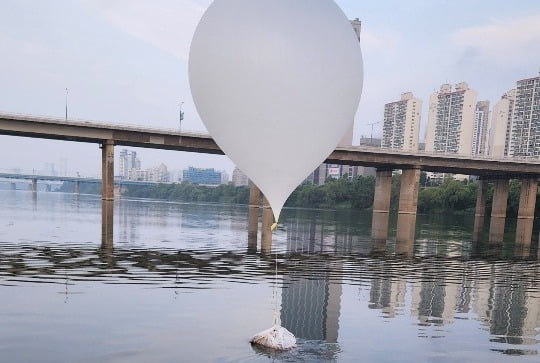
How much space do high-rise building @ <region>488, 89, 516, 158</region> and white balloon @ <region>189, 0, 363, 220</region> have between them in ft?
560

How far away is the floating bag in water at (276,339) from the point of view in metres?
7.90

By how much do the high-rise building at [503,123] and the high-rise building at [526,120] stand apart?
5.22 m

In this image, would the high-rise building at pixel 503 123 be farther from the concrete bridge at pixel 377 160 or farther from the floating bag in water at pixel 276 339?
the floating bag in water at pixel 276 339

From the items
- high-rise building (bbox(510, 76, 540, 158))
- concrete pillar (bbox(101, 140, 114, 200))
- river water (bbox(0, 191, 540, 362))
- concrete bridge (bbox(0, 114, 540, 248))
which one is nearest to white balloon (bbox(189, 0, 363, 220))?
river water (bbox(0, 191, 540, 362))

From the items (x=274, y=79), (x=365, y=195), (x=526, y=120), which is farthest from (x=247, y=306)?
(x=526, y=120)

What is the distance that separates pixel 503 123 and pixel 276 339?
183 m

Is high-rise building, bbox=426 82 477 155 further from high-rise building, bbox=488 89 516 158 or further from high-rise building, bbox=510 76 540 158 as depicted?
high-rise building, bbox=510 76 540 158

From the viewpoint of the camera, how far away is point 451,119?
180 meters

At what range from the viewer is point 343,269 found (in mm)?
18266

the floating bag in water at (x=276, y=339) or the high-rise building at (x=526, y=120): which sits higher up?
the high-rise building at (x=526, y=120)

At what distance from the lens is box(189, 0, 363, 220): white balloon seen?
22.5ft

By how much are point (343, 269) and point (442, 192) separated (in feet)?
298

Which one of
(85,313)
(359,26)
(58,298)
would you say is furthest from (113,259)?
(359,26)

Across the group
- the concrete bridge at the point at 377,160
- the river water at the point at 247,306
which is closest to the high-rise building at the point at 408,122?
the concrete bridge at the point at 377,160
